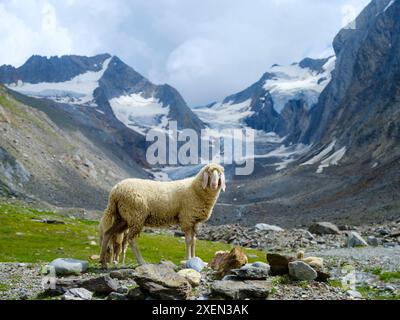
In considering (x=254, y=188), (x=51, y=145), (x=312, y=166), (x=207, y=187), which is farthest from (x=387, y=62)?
(x=207, y=187)

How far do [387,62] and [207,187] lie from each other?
18877cm

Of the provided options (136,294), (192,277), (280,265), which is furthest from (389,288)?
(136,294)

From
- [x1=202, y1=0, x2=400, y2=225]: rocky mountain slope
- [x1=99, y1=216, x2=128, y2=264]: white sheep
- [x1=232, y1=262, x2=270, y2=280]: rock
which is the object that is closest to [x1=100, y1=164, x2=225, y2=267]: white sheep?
[x1=99, y1=216, x2=128, y2=264]: white sheep

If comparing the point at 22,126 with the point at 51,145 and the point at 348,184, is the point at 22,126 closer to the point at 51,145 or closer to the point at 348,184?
the point at 51,145

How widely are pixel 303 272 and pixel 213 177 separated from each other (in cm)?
580

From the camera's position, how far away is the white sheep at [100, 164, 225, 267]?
65.5ft

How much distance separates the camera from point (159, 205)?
2055 centimetres

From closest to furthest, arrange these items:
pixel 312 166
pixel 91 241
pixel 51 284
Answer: pixel 51 284 → pixel 91 241 → pixel 312 166

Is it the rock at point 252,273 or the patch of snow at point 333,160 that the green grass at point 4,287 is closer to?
the rock at point 252,273

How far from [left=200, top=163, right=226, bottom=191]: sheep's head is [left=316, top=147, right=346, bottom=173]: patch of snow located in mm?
158879

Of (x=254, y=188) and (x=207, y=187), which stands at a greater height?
(x=254, y=188)

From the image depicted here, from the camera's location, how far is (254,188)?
196 m
